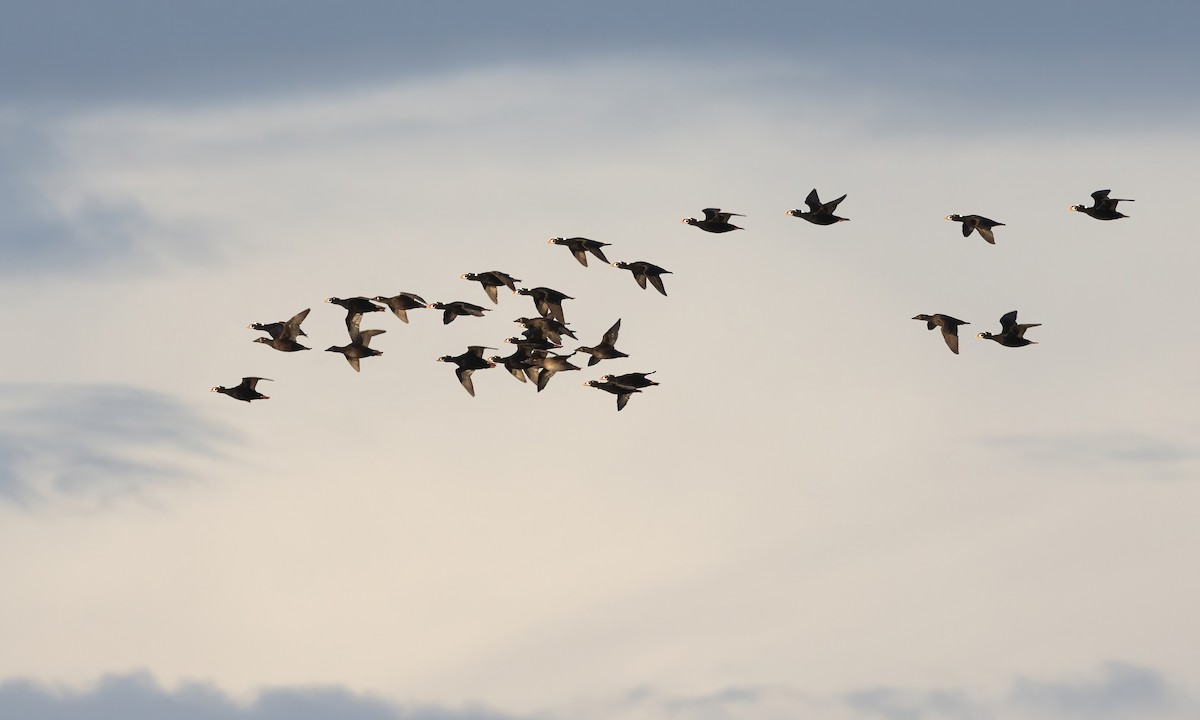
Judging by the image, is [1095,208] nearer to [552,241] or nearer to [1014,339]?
[1014,339]

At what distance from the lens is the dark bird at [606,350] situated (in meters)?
139

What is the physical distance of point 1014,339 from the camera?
138 metres

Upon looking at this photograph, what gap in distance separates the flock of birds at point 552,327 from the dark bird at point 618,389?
0.06 metres

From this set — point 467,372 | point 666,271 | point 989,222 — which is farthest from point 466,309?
point 989,222

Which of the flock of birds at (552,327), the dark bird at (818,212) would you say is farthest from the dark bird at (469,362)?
the dark bird at (818,212)

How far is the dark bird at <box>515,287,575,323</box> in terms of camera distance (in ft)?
472

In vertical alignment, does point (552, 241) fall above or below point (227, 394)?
above

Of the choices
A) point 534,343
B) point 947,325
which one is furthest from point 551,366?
point 947,325

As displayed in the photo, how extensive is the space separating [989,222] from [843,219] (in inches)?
363

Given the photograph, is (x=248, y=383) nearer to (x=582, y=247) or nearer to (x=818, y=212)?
(x=582, y=247)

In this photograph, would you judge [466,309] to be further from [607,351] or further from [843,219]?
[843,219]

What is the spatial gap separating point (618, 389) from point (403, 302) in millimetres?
14795

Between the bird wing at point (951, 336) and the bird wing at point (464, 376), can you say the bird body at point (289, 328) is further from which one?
the bird wing at point (951, 336)

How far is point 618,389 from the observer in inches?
5586
